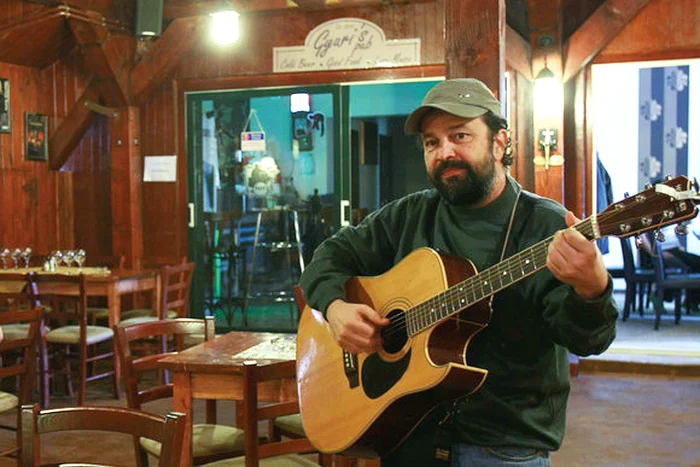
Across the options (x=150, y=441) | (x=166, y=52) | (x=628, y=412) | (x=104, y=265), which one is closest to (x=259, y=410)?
(x=150, y=441)

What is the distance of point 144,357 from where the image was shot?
11.5 ft

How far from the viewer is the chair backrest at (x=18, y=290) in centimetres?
532

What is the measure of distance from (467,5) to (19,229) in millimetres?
5460

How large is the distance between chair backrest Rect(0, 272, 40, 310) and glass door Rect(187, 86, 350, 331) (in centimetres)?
165

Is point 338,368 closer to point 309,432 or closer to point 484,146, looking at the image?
point 309,432

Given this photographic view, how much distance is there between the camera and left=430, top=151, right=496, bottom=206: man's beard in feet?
6.32

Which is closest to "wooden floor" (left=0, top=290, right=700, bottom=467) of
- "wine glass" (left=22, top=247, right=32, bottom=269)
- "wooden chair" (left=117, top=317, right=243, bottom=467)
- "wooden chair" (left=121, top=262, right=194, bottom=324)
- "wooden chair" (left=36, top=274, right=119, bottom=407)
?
"wooden chair" (left=36, top=274, right=119, bottom=407)

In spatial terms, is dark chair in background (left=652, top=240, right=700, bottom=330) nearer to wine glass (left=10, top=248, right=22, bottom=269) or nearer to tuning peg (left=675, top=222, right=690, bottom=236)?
wine glass (left=10, top=248, right=22, bottom=269)

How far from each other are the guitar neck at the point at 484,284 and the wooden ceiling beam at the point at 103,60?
5.86 m

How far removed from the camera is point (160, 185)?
7656 millimetres

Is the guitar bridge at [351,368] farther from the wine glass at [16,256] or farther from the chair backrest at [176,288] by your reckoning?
the wine glass at [16,256]

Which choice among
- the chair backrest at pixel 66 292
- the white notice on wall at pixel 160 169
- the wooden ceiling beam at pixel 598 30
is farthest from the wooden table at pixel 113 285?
the wooden ceiling beam at pixel 598 30

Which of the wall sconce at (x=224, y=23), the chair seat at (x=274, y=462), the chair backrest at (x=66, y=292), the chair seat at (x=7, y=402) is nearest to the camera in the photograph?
the chair seat at (x=274, y=462)

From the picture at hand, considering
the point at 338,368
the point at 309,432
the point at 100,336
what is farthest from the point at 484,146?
the point at 100,336
